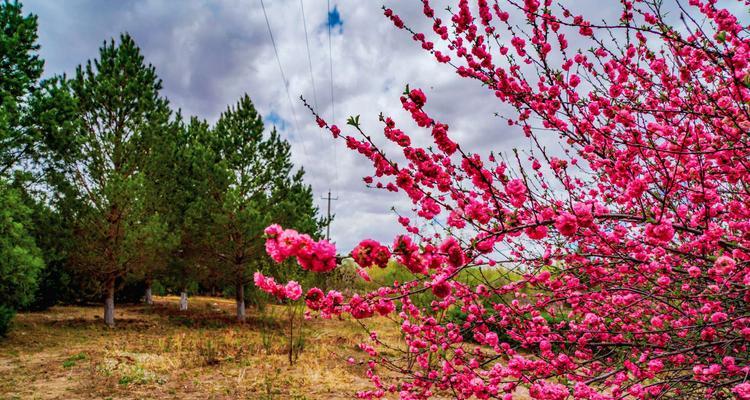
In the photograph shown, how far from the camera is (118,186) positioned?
11.6m

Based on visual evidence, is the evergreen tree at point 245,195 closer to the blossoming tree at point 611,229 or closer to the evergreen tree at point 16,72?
the evergreen tree at point 16,72

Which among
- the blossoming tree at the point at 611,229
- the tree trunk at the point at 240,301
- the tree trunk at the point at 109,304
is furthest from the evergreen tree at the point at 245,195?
the blossoming tree at the point at 611,229

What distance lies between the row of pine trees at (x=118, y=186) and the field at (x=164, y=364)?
1673 millimetres

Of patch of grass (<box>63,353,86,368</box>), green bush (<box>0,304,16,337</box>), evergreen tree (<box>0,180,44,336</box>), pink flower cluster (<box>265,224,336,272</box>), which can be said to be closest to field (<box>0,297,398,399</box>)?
patch of grass (<box>63,353,86,368</box>)

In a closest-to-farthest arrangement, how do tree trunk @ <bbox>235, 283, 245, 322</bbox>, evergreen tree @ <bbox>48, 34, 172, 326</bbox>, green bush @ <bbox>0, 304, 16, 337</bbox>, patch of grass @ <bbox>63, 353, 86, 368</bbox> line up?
1. patch of grass @ <bbox>63, 353, 86, 368</bbox>
2. green bush @ <bbox>0, 304, 16, 337</bbox>
3. evergreen tree @ <bbox>48, 34, 172, 326</bbox>
4. tree trunk @ <bbox>235, 283, 245, 322</bbox>

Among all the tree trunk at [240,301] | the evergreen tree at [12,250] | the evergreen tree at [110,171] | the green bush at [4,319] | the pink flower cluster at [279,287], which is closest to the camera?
the pink flower cluster at [279,287]

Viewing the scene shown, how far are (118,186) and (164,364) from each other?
656 cm

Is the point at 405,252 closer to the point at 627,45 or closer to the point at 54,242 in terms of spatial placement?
the point at 627,45

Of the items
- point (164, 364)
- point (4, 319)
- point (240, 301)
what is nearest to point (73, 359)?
point (164, 364)

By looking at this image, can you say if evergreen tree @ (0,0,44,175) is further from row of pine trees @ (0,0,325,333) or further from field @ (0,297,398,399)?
field @ (0,297,398,399)

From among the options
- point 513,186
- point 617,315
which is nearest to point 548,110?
point 513,186

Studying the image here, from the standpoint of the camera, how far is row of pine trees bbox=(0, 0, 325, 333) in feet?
38.3

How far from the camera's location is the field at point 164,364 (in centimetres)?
601

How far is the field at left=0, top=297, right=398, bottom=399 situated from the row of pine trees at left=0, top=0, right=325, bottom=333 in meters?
1.67
